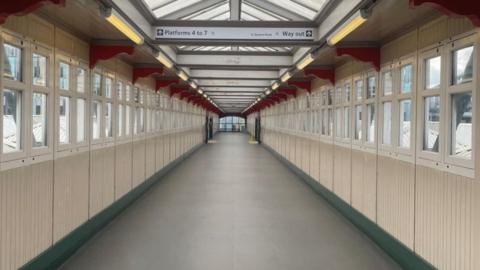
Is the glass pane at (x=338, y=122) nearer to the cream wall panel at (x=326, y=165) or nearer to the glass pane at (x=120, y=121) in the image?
the cream wall panel at (x=326, y=165)

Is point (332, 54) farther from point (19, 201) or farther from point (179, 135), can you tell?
point (179, 135)

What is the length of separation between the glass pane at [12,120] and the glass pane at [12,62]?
0.15m

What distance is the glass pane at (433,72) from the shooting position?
4.21m

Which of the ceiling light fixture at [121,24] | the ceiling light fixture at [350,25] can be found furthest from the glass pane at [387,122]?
the ceiling light fixture at [121,24]

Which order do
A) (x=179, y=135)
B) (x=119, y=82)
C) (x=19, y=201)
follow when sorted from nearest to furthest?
(x=19, y=201), (x=119, y=82), (x=179, y=135)

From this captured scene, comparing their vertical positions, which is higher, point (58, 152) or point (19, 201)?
point (58, 152)

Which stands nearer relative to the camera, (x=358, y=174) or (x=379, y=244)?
(x=379, y=244)

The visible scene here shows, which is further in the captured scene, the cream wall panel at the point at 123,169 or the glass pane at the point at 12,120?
the cream wall panel at the point at 123,169

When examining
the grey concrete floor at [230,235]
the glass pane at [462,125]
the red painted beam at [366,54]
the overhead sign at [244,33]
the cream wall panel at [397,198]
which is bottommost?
the grey concrete floor at [230,235]

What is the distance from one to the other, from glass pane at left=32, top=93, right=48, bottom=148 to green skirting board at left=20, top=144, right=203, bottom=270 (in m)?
1.26

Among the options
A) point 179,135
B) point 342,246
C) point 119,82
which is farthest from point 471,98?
point 179,135

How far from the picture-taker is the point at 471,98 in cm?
358

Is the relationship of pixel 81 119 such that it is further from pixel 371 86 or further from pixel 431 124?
pixel 431 124

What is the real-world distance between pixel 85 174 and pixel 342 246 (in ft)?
12.8
